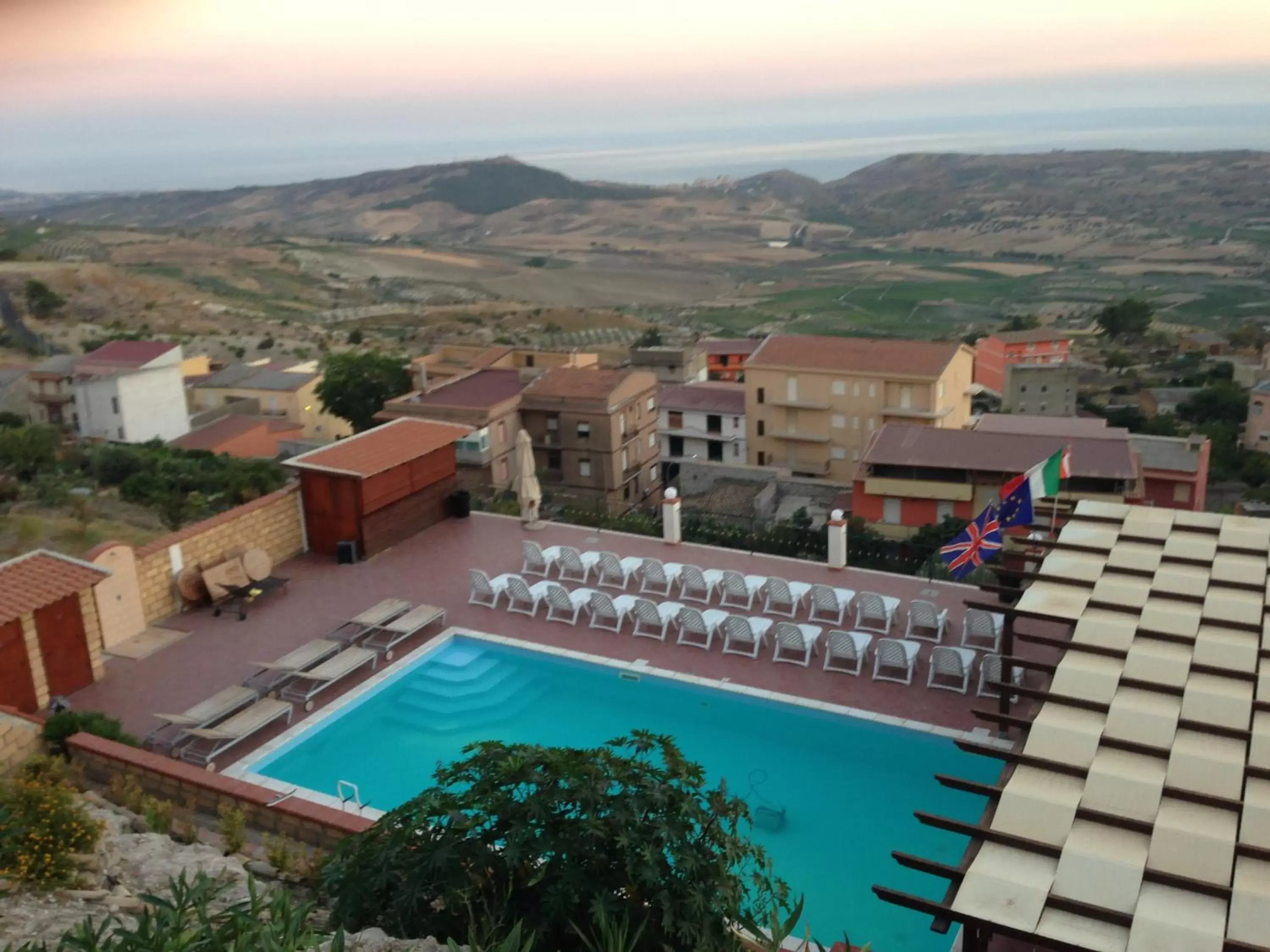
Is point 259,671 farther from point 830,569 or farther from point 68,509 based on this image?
point 68,509

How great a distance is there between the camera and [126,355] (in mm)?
46125

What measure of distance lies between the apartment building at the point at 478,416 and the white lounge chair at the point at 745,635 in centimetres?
1992

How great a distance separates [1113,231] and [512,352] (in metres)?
147

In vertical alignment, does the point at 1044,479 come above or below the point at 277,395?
above

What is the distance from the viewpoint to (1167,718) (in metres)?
5.33

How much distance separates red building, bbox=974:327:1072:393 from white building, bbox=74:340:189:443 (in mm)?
55378

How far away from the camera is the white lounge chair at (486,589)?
448 inches

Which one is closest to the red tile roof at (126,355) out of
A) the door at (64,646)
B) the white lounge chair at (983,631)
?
the door at (64,646)

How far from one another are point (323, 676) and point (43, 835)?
455 centimetres

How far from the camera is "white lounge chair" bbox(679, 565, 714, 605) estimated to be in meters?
11.1

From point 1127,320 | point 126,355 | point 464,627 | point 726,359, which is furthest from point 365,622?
point 1127,320

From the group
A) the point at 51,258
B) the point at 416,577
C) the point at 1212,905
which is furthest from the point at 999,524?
the point at 51,258

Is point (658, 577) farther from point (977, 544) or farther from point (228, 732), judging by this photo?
point (228, 732)

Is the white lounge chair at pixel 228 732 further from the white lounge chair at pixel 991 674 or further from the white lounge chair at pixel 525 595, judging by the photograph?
the white lounge chair at pixel 991 674
